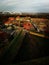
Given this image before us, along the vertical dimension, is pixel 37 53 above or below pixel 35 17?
below

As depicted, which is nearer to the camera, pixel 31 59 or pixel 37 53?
pixel 31 59

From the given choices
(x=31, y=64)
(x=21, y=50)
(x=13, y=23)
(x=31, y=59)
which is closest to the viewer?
(x=31, y=64)

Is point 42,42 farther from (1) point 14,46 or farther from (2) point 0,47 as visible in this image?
(2) point 0,47

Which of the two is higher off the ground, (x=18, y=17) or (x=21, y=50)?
(x=18, y=17)

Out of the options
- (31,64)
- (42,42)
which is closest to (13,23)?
(42,42)

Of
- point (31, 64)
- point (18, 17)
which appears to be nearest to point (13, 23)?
point (18, 17)

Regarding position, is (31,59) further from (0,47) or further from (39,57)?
(0,47)

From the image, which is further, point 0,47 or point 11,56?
point 0,47

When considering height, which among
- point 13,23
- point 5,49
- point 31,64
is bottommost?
point 31,64

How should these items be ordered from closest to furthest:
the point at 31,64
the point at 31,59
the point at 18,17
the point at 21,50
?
1. the point at 31,64
2. the point at 31,59
3. the point at 21,50
4. the point at 18,17
